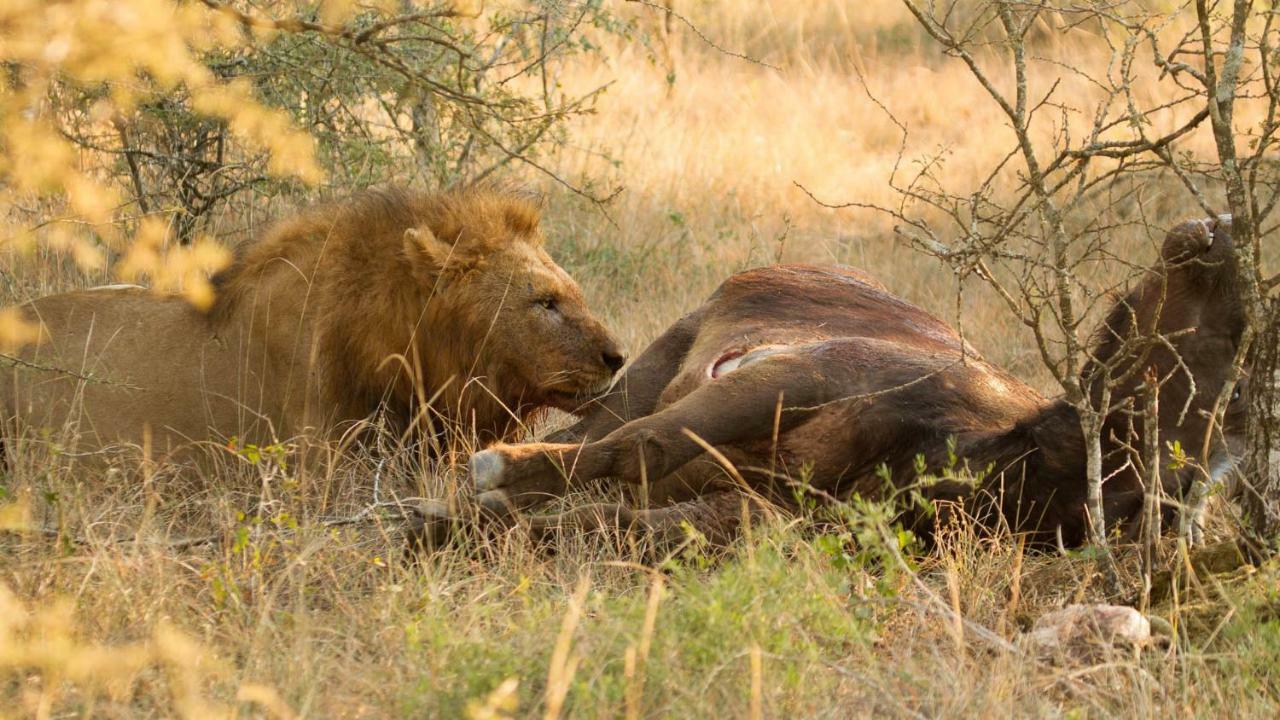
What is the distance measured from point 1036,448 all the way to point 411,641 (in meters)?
2.21

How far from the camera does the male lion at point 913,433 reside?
4.39m

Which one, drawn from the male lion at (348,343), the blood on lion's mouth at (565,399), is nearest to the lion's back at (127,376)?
the male lion at (348,343)

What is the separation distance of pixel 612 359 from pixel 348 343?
98 cm

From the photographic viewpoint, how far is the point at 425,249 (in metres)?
5.19

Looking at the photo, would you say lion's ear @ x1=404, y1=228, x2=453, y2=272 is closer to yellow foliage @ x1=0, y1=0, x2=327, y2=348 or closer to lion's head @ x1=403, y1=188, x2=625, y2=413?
lion's head @ x1=403, y1=188, x2=625, y2=413

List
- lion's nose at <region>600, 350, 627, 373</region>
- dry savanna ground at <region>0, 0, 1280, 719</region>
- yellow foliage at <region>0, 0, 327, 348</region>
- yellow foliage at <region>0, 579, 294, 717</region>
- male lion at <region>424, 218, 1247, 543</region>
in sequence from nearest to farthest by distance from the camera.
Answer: yellow foliage at <region>0, 579, 294, 717</region> < dry savanna ground at <region>0, 0, 1280, 719</region> < yellow foliage at <region>0, 0, 327, 348</region> < male lion at <region>424, 218, 1247, 543</region> < lion's nose at <region>600, 350, 627, 373</region>

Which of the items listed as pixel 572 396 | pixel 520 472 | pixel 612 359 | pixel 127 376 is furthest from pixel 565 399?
pixel 127 376

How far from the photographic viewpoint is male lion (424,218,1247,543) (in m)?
4.39

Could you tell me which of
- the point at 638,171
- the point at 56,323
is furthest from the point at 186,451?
the point at 638,171

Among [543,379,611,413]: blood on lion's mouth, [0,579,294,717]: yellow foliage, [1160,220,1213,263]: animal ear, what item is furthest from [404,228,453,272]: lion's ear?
[1160,220,1213,263]: animal ear

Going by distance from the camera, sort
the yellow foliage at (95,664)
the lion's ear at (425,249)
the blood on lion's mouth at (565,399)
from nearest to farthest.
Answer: the yellow foliage at (95,664), the lion's ear at (425,249), the blood on lion's mouth at (565,399)

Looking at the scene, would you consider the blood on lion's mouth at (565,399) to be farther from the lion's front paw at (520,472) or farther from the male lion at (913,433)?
the lion's front paw at (520,472)

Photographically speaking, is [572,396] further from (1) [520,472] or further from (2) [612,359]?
(1) [520,472]

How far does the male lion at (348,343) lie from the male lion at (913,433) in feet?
2.39
